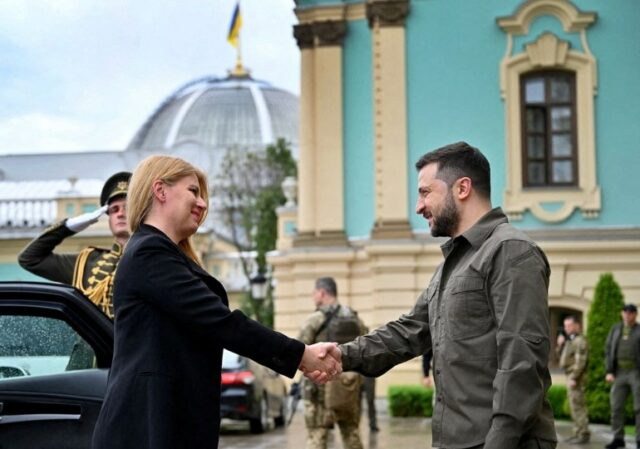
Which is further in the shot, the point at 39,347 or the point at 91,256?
the point at 91,256

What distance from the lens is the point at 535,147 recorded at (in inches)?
971

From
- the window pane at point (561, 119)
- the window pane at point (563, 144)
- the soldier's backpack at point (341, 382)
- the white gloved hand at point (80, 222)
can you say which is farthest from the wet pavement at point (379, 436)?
the white gloved hand at point (80, 222)

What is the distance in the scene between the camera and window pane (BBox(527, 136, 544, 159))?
80.9 feet

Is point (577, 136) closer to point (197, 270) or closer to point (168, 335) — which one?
point (197, 270)

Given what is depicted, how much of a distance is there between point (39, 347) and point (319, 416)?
6.25 m

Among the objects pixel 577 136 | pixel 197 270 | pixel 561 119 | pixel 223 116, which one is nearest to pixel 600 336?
pixel 577 136

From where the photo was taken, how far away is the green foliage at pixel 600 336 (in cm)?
2083

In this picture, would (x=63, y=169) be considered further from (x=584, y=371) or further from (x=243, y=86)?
(x=584, y=371)

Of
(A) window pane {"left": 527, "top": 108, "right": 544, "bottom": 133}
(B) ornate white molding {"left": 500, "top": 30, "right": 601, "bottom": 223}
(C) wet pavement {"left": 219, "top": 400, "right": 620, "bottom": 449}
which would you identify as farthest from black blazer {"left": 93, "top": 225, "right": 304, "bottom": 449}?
(A) window pane {"left": 527, "top": 108, "right": 544, "bottom": 133}

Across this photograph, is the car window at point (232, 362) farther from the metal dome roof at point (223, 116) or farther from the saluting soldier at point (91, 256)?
the metal dome roof at point (223, 116)

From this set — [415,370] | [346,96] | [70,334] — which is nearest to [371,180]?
[346,96]

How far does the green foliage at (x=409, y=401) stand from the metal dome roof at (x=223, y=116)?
195ft

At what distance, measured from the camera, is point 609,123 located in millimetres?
24422

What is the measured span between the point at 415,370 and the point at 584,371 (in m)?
6.68
